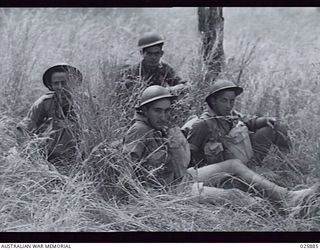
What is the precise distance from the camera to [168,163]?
534 cm

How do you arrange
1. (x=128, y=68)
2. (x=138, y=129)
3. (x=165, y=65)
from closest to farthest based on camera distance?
(x=138, y=129) < (x=128, y=68) < (x=165, y=65)

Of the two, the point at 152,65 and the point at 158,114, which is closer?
the point at 158,114

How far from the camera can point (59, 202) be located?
16.0ft

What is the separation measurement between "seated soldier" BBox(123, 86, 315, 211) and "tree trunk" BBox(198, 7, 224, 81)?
186 cm

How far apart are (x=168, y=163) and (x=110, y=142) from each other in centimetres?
53

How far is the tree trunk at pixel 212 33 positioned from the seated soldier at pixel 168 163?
73.4 inches

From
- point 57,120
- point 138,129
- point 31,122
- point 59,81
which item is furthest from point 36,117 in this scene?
point 138,129

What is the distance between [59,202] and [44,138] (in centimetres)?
70

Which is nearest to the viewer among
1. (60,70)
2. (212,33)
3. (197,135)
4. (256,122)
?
(197,135)

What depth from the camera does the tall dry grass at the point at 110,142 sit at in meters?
4.93

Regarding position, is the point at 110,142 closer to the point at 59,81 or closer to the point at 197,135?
the point at 197,135

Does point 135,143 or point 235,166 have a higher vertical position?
point 135,143
